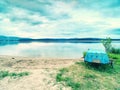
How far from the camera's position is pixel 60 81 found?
688 cm

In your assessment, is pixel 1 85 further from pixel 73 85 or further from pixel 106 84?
pixel 106 84

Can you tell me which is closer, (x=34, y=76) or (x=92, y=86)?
(x=92, y=86)

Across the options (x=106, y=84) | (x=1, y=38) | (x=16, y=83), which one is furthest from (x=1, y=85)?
(x=1, y=38)

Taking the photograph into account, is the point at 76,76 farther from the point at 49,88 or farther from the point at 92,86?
the point at 49,88

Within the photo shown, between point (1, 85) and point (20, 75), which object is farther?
point (20, 75)

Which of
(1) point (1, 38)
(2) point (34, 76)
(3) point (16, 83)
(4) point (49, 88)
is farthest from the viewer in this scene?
(1) point (1, 38)

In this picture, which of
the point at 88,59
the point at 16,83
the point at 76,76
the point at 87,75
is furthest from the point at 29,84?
the point at 88,59

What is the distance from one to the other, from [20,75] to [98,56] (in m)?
5.20

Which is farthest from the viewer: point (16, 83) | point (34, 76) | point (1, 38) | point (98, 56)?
point (1, 38)

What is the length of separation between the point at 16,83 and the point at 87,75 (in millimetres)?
3568

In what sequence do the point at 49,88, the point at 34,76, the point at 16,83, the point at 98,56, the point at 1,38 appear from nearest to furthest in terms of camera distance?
the point at 49,88 < the point at 16,83 < the point at 34,76 < the point at 98,56 < the point at 1,38

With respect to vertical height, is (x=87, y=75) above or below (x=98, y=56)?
below

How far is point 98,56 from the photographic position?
998cm

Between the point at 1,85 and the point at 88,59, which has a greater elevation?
the point at 88,59
